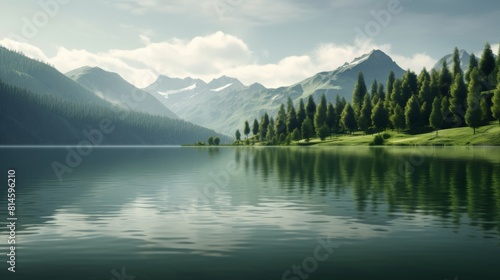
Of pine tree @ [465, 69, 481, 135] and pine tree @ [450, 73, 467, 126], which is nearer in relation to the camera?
pine tree @ [465, 69, 481, 135]

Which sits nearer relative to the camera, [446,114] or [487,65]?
[446,114]

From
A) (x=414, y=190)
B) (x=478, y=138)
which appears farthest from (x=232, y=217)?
(x=478, y=138)

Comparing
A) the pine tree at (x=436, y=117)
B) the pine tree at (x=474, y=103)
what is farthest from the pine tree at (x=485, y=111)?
the pine tree at (x=436, y=117)

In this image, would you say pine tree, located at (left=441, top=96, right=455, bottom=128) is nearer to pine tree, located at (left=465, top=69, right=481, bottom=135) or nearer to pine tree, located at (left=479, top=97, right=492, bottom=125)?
pine tree, located at (left=465, top=69, right=481, bottom=135)

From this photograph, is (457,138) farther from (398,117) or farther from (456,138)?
(398,117)

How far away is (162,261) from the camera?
1944cm

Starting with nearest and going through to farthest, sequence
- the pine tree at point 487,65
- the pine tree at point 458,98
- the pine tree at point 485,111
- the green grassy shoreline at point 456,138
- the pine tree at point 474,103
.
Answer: the green grassy shoreline at point 456,138
the pine tree at point 474,103
the pine tree at point 485,111
the pine tree at point 458,98
the pine tree at point 487,65

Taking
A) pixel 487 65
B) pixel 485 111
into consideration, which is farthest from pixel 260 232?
pixel 487 65

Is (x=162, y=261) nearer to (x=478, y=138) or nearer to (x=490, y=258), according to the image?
(x=490, y=258)

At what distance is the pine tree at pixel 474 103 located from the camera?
158913 mm

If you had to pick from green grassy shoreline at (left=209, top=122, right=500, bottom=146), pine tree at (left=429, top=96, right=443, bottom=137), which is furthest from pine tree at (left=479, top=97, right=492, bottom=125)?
pine tree at (left=429, top=96, right=443, bottom=137)

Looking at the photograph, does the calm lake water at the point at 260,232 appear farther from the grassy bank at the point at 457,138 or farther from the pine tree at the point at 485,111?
the pine tree at the point at 485,111

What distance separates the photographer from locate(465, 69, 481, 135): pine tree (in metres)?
159

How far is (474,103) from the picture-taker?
166500 mm
